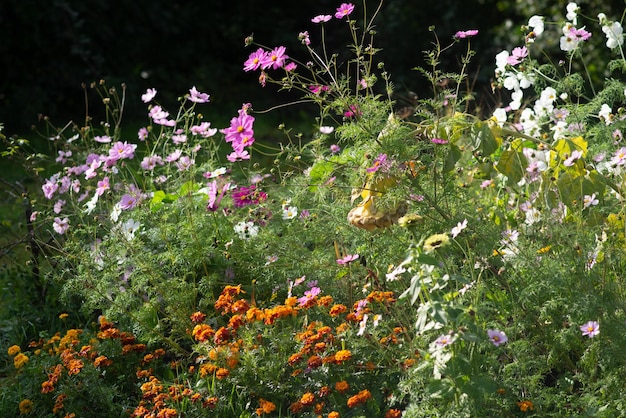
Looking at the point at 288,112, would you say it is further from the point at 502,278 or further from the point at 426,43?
the point at 502,278

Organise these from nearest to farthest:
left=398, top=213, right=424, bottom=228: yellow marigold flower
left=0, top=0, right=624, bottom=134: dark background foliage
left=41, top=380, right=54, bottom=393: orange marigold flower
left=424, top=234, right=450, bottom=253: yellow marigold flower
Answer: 1. left=424, top=234, right=450, bottom=253: yellow marigold flower
2. left=398, top=213, right=424, bottom=228: yellow marigold flower
3. left=41, top=380, right=54, bottom=393: orange marigold flower
4. left=0, top=0, right=624, bottom=134: dark background foliage

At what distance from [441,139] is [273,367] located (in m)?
0.84

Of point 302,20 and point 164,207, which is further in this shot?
point 302,20

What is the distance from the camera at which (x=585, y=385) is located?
250 centimetres

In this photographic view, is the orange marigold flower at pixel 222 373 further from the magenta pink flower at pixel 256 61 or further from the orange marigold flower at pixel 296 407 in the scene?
the magenta pink flower at pixel 256 61

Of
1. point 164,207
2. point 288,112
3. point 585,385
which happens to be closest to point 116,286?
point 164,207

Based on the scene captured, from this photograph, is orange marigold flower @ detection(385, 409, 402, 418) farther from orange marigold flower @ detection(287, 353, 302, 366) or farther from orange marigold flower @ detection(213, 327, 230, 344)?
orange marigold flower @ detection(213, 327, 230, 344)

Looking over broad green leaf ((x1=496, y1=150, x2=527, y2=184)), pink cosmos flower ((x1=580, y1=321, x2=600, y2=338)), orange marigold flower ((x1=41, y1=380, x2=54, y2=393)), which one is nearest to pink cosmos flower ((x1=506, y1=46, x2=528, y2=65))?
broad green leaf ((x1=496, y1=150, x2=527, y2=184))

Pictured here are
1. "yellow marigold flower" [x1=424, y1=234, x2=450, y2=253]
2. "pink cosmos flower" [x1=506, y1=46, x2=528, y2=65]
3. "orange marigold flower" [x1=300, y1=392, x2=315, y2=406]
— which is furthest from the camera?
"pink cosmos flower" [x1=506, y1=46, x2=528, y2=65]

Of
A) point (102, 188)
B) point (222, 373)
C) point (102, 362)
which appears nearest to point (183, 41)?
point (102, 188)

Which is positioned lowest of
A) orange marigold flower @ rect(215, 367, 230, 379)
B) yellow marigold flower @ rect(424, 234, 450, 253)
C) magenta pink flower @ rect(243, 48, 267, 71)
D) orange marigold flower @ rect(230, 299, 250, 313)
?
orange marigold flower @ rect(215, 367, 230, 379)

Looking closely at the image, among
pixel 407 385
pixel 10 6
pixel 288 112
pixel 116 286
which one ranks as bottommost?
pixel 288 112

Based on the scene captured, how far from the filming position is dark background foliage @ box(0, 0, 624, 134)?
7711mm

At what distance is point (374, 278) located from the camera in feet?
9.25
